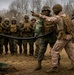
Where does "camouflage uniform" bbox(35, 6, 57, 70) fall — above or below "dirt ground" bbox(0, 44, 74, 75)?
above

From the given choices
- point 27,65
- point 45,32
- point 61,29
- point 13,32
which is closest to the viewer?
point 61,29

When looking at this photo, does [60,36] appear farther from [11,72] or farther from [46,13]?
[11,72]

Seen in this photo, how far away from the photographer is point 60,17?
954 cm

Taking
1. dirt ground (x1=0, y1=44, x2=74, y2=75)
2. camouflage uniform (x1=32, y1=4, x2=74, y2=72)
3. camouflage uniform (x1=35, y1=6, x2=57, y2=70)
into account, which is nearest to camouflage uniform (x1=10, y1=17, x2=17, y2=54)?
dirt ground (x1=0, y1=44, x2=74, y2=75)

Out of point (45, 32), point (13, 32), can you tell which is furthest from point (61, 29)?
point (13, 32)

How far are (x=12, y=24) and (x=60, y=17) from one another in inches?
235

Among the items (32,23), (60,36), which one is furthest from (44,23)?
(32,23)

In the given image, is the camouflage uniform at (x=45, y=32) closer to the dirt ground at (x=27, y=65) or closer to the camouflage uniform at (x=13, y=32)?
the dirt ground at (x=27, y=65)

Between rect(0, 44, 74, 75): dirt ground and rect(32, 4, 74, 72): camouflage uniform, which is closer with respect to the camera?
rect(32, 4, 74, 72): camouflage uniform

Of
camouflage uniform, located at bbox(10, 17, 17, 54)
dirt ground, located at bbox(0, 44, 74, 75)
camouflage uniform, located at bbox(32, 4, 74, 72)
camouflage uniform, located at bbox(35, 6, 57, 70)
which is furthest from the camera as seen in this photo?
camouflage uniform, located at bbox(10, 17, 17, 54)

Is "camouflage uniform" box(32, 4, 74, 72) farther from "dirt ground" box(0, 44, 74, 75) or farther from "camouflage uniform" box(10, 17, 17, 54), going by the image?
"camouflage uniform" box(10, 17, 17, 54)

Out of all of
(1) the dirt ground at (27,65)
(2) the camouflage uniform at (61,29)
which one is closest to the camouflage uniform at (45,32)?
(1) the dirt ground at (27,65)

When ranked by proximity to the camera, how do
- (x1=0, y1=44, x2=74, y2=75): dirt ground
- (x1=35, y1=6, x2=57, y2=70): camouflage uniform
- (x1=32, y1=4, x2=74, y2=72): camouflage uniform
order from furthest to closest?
1. (x1=35, y1=6, x2=57, y2=70): camouflage uniform
2. (x1=0, y1=44, x2=74, y2=75): dirt ground
3. (x1=32, y1=4, x2=74, y2=72): camouflage uniform

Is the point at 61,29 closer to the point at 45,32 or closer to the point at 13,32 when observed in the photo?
the point at 45,32
